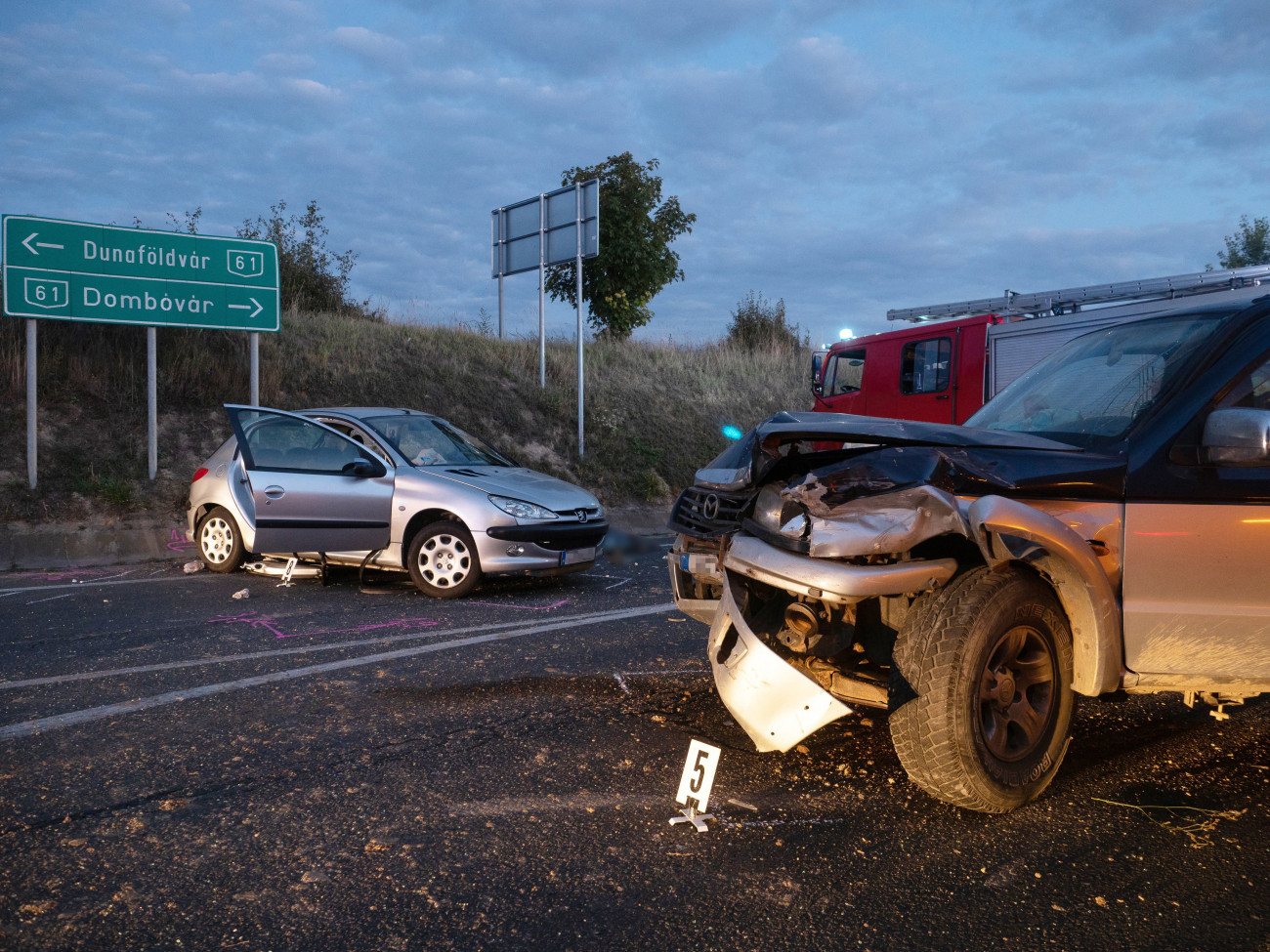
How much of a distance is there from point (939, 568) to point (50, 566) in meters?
9.37

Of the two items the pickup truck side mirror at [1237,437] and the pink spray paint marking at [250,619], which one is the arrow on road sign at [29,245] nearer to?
the pink spray paint marking at [250,619]

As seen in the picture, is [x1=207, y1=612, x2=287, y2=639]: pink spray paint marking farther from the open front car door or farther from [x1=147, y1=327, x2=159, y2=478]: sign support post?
[x1=147, y1=327, x2=159, y2=478]: sign support post

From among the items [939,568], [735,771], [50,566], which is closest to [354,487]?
[50,566]

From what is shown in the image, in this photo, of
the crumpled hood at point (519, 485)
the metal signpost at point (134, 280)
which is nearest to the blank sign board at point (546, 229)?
the metal signpost at point (134, 280)

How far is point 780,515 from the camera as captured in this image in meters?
3.28

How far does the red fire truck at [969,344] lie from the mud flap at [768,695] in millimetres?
9861

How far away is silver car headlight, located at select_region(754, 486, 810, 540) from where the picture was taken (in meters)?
3.11

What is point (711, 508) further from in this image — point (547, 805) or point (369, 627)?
point (369, 627)

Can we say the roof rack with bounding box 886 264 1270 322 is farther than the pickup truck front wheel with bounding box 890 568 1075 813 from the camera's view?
Yes

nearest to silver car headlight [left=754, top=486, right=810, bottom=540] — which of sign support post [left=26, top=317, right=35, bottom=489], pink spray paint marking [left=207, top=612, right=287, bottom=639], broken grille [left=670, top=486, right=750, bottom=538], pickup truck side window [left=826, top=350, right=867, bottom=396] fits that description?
broken grille [left=670, top=486, right=750, bottom=538]

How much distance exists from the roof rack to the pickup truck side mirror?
32.5 ft

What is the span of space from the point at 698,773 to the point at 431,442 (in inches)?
220

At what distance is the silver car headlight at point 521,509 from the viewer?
7.20 meters

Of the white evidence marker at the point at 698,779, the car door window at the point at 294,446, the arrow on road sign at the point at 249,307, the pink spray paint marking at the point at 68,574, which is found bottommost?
the pink spray paint marking at the point at 68,574
